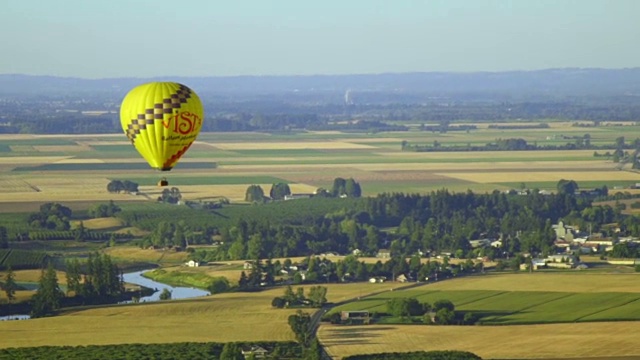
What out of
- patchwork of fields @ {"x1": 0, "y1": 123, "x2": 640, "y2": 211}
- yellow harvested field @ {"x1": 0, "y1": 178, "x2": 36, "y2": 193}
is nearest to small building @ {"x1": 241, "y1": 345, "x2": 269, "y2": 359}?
patchwork of fields @ {"x1": 0, "y1": 123, "x2": 640, "y2": 211}

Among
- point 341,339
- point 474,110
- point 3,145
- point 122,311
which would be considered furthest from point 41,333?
point 474,110

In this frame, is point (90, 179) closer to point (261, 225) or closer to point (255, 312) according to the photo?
point (261, 225)

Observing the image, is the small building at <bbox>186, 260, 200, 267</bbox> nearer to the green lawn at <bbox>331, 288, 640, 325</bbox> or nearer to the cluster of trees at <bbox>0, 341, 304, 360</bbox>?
A: the green lawn at <bbox>331, 288, 640, 325</bbox>

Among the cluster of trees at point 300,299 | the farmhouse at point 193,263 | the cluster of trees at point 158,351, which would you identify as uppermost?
the cluster of trees at point 158,351

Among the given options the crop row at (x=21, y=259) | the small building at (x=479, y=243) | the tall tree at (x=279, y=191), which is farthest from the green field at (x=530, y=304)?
the tall tree at (x=279, y=191)

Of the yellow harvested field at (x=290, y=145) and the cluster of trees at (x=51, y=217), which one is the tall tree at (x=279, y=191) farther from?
the yellow harvested field at (x=290, y=145)

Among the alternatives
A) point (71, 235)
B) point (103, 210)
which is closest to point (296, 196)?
point (103, 210)
